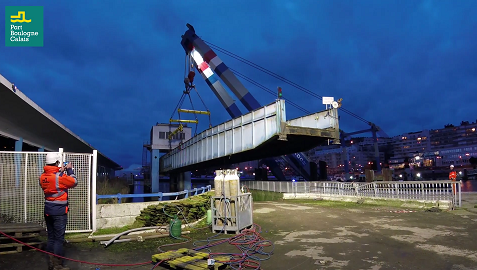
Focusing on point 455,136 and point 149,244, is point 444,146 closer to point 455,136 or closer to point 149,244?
point 455,136

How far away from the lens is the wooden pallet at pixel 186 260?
5.55 m

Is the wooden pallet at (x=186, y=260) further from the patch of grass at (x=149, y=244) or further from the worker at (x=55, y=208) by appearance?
the worker at (x=55, y=208)

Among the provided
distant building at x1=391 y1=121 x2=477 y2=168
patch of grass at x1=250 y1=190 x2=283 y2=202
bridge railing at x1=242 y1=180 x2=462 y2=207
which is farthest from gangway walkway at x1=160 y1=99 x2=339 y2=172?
distant building at x1=391 y1=121 x2=477 y2=168

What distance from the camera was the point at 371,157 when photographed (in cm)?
18112

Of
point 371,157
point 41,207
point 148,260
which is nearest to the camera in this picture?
point 148,260

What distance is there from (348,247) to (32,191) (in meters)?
9.17

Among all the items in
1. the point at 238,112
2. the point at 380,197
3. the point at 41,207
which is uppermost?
the point at 238,112

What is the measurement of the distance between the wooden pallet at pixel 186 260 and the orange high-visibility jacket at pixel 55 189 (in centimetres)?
225

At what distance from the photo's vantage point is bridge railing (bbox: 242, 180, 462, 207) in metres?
14.9

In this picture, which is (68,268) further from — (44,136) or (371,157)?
(371,157)

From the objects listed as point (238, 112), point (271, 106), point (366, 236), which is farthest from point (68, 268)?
point (238, 112)

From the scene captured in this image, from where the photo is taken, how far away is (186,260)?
5871mm

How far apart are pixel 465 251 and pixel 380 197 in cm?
1132

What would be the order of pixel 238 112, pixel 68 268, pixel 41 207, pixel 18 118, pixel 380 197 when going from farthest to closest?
pixel 238 112, pixel 18 118, pixel 380 197, pixel 41 207, pixel 68 268
